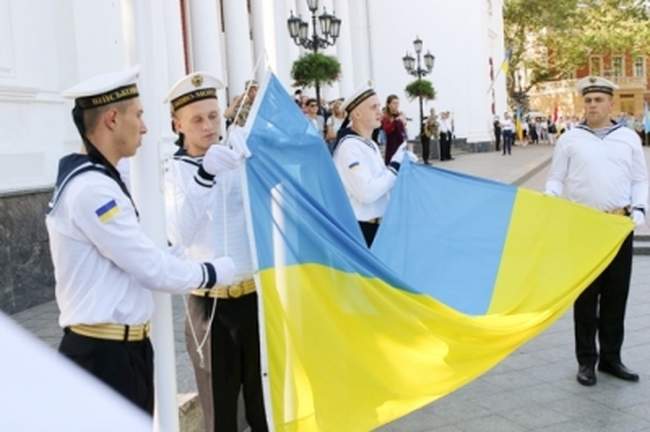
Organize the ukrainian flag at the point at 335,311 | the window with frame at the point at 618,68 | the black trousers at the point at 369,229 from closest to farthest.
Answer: the ukrainian flag at the point at 335,311
the black trousers at the point at 369,229
the window with frame at the point at 618,68

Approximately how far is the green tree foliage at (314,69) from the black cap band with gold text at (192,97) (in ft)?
52.6

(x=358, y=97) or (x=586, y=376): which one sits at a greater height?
(x=358, y=97)

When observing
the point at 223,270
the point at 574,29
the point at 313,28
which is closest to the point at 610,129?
the point at 223,270

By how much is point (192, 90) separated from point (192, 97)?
33mm

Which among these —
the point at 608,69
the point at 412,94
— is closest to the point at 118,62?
the point at 412,94

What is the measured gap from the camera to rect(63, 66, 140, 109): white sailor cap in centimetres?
263

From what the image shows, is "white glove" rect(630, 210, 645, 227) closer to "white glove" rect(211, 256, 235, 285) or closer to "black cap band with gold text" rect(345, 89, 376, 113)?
"black cap band with gold text" rect(345, 89, 376, 113)

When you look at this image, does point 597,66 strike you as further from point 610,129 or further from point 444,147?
point 610,129

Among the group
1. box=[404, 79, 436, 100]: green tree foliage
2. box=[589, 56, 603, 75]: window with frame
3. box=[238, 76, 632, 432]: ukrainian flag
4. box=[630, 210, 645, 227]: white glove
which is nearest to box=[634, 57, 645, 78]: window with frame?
box=[589, 56, 603, 75]: window with frame

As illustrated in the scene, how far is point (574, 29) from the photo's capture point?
54375mm

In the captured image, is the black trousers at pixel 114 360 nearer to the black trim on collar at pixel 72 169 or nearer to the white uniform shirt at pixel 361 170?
the black trim on collar at pixel 72 169

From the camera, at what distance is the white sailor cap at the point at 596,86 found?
522 cm

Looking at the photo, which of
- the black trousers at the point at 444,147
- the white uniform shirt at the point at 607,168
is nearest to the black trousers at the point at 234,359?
the white uniform shirt at the point at 607,168

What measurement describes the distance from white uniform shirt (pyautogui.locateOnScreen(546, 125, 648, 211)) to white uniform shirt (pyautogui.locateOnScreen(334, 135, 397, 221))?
1.36 m
